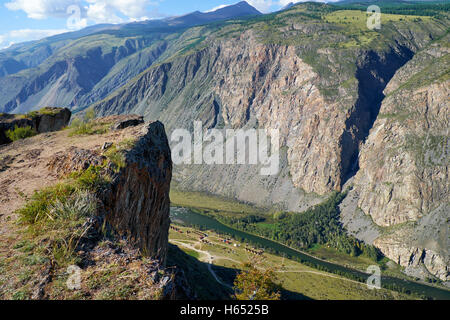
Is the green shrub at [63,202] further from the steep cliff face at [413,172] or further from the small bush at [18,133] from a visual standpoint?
the steep cliff face at [413,172]

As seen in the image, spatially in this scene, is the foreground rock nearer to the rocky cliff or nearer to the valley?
the valley

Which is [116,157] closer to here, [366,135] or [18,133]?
[18,133]

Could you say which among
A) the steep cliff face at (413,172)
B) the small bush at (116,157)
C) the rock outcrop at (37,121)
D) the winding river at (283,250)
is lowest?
the winding river at (283,250)

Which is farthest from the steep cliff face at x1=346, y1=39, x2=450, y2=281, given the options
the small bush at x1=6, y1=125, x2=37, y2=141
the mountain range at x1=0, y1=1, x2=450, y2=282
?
the small bush at x1=6, y1=125, x2=37, y2=141

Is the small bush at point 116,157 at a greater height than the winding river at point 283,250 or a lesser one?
greater

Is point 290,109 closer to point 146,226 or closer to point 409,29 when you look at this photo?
point 409,29

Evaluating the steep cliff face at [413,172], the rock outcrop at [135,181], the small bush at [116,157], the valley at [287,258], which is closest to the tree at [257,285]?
the rock outcrop at [135,181]

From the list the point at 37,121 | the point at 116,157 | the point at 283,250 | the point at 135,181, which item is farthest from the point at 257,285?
the point at 283,250
